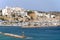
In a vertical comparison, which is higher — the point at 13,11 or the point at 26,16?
the point at 13,11

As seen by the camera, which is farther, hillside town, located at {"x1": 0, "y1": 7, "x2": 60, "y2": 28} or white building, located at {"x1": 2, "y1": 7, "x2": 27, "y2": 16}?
white building, located at {"x1": 2, "y1": 7, "x2": 27, "y2": 16}

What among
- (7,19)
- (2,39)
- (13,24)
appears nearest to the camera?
(2,39)

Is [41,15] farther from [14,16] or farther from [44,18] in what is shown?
[14,16]

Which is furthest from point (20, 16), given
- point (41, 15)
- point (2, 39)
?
point (2, 39)

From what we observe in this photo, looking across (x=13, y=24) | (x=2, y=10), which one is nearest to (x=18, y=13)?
(x=2, y=10)

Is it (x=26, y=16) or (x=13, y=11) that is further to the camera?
(x=13, y=11)

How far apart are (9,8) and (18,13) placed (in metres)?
6.13

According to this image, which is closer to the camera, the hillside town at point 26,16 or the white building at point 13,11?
the hillside town at point 26,16

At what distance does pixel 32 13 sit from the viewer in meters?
114

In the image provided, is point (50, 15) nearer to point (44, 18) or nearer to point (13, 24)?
point (44, 18)

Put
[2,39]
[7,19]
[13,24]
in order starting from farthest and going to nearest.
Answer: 1. [7,19]
2. [13,24]
3. [2,39]

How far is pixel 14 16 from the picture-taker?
362 feet

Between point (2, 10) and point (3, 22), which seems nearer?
point (3, 22)

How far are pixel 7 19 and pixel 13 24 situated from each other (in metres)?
11.9
